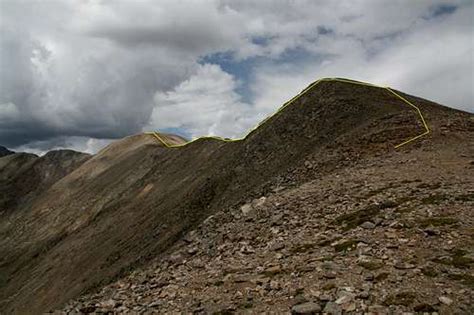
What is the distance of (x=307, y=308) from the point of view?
17.2m

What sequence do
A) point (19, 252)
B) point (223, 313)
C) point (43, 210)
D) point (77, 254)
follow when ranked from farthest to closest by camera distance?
1. point (43, 210)
2. point (19, 252)
3. point (77, 254)
4. point (223, 313)

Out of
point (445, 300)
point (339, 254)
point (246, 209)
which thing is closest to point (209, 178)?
point (246, 209)

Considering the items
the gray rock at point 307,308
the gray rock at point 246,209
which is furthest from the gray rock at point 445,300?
the gray rock at point 246,209

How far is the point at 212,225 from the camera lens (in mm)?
34844

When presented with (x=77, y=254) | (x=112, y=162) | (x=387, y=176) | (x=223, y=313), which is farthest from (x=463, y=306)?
(x=112, y=162)

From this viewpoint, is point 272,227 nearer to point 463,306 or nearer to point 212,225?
point 212,225

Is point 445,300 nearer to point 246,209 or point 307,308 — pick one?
point 307,308

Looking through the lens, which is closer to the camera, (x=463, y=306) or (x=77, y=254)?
(x=463, y=306)

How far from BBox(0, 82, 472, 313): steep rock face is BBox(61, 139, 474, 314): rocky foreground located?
6056mm

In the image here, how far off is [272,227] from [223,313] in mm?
10074

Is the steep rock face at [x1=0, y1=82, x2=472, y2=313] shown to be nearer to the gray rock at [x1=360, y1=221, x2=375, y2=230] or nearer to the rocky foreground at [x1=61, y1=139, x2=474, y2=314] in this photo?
the rocky foreground at [x1=61, y1=139, x2=474, y2=314]

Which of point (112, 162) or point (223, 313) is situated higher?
point (112, 162)

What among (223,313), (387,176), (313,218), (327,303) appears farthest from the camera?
(387,176)

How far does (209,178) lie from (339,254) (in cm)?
3246
